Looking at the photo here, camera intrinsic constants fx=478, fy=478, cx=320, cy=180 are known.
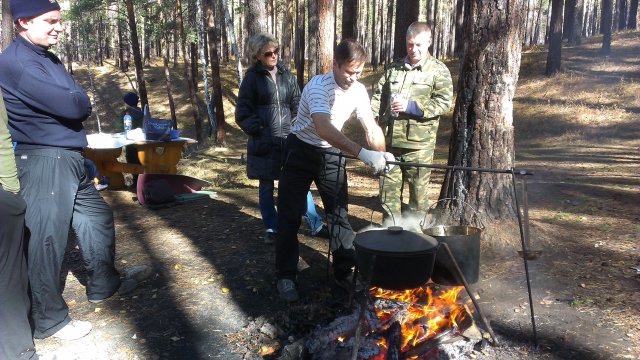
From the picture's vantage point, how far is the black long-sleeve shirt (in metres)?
3.34

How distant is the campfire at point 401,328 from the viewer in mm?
3070

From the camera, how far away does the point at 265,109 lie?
502 centimetres

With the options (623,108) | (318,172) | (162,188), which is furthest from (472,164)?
(623,108)

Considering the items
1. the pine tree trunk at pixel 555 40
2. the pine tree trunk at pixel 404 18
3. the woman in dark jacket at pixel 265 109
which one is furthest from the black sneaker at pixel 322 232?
the pine tree trunk at pixel 555 40

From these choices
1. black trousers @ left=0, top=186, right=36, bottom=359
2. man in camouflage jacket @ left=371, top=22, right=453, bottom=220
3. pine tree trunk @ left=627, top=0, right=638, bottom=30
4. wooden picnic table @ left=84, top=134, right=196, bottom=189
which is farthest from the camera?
pine tree trunk @ left=627, top=0, right=638, bottom=30

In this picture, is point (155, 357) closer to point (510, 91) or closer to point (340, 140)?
point (340, 140)

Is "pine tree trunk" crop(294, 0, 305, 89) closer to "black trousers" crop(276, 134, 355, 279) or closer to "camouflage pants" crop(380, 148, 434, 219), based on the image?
"camouflage pants" crop(380, 148, 434, 219)

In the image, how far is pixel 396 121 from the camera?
4.86 metres

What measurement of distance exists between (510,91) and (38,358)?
4584 mm

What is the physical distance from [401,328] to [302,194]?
1.35m

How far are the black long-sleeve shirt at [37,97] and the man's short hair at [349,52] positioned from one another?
6.33ft

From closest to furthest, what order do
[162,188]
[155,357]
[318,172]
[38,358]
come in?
[38,358], [155,357], [318,172], [162,188]

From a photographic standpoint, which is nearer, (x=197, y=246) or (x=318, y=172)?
(x=318, y=172)

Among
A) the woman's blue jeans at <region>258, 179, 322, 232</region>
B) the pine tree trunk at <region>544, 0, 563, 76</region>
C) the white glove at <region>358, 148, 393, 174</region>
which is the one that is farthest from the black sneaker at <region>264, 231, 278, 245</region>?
the pine tree trunk at <region>544, 0, 563, 76</region>
